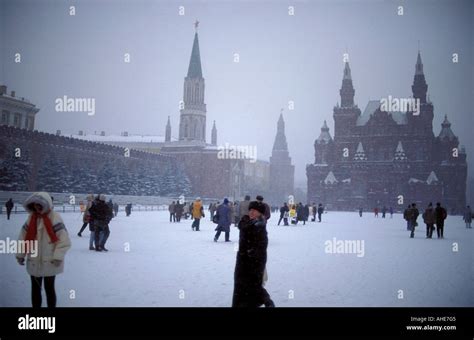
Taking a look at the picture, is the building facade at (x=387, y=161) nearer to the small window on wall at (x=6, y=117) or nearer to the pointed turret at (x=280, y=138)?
the small window on wall at (x=6, y=117)

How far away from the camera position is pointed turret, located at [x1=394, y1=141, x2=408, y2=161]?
2087 inches

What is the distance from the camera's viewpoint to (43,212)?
179 inches

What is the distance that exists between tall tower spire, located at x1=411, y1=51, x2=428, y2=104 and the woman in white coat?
5799cm

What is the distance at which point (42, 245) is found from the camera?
14.9 ft

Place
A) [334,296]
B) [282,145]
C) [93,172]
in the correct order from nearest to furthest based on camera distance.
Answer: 1. [334,296]
2. [93,172]
3. [282,145]

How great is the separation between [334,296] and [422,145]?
52.7 metres

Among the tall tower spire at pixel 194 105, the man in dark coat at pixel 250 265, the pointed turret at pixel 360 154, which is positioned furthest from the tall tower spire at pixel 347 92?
the man in dark coat at pixel 250 265

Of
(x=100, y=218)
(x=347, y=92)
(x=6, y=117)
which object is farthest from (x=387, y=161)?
(x=100, y=218)

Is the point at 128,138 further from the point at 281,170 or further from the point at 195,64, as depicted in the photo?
the point at 281,170

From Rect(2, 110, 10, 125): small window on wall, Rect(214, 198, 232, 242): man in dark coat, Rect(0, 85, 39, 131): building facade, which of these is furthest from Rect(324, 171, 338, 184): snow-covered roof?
Rect(214, 198, 232, 242): man in dark coat

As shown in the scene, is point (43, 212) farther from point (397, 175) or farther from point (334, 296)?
point (397, 175)

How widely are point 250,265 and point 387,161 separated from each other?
52752mm

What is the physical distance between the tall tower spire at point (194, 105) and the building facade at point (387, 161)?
18.9 meters
